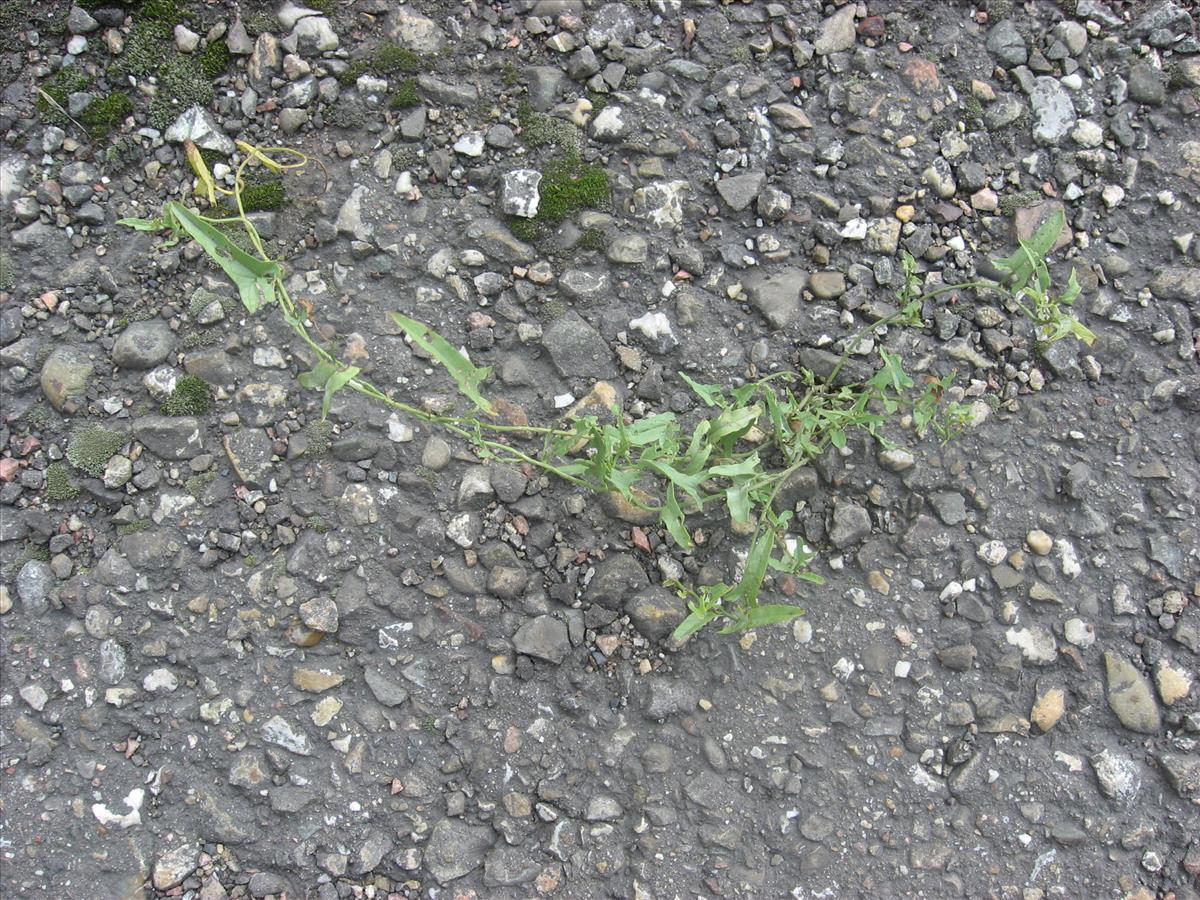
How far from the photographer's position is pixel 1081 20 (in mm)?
3180

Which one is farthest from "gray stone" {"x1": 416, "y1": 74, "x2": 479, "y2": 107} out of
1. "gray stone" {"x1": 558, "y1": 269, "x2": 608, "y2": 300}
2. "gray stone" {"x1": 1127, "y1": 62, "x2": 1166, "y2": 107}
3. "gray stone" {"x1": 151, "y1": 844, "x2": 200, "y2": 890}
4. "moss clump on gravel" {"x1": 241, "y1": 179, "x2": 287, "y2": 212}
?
"gray stone" {"x1": 151, "y1": 844, "x2": 200, "y2": 890}

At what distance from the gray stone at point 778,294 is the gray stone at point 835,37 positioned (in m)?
0.81

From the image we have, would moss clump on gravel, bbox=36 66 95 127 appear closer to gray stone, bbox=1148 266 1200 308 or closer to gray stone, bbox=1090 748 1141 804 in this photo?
gray stone, bbox=1148 266 1200 308

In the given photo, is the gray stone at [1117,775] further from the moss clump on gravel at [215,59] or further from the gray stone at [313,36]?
the moss clump on gravel at [215,59]

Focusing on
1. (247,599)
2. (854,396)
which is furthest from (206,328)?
(854,396)

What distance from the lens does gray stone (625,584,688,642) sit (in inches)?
104

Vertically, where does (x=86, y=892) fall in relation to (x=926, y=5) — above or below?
below

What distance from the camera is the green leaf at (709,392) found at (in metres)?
2.63

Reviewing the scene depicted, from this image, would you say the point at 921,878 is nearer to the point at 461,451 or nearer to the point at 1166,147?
the point at 461,451

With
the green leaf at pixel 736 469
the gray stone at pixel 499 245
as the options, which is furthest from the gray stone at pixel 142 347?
the green leaf at pixel 736 469

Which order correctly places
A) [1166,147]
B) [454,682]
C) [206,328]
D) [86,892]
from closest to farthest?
[86,892] < [454,682] < [206,328] < [1166,147]

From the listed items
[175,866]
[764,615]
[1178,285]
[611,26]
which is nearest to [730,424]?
[764,615]

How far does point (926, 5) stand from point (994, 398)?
4.57ft

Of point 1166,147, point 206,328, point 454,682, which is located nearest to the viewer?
point 454,682
